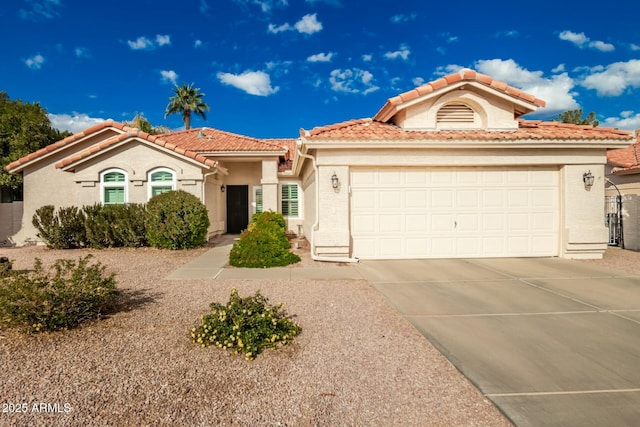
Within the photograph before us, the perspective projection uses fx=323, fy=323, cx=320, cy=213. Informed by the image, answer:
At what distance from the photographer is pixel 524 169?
9320mm

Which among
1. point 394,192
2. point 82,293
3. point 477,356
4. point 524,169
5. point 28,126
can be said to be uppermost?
point 28,126

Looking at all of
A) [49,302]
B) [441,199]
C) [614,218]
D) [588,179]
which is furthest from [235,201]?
[614,218]

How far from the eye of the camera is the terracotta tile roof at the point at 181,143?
12.4 metres

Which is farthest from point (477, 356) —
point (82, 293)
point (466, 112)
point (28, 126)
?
point (28, 126)

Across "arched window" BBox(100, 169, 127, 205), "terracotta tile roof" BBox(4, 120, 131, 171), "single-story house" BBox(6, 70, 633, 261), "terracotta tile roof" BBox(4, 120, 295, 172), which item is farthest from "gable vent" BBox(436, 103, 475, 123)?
"terracotta tile roof" BBox(4, 120, 131, 171)

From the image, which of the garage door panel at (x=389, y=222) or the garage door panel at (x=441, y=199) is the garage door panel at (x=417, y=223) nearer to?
the garage door panel at (x=389, y=222)

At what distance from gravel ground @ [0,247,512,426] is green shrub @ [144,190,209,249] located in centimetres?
612

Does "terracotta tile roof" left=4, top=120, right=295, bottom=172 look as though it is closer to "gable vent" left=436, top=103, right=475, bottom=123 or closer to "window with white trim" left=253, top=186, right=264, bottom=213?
"window with white trim" left=253, top=186, right=264, bottom=213

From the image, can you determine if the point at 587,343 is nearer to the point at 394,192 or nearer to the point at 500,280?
the point at 500,280

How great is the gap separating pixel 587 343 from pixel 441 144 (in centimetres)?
607

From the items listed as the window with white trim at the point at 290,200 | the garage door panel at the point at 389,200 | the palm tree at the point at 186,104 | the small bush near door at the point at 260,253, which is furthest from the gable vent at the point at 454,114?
the palm tree at the point at 186,104

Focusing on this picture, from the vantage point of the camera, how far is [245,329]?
12.5 feet

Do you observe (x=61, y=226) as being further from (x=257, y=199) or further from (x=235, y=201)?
(x=257, y=199)

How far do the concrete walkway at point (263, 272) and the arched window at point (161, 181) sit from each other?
16.7ft
